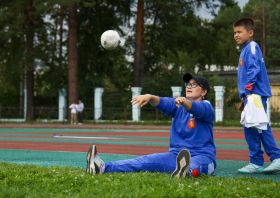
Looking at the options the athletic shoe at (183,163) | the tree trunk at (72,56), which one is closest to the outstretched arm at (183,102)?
the athletic shoe at (183,163)

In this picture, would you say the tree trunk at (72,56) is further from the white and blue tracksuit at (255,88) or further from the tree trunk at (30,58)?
the white and blue tracksuit at (255,88)

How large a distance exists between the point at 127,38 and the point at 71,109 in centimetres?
836

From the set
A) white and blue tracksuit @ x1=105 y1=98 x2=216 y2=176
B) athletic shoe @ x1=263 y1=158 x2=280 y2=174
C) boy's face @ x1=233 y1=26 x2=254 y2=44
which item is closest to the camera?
white and blue tracksuit @ x1=105 y1=98 x2=216 y2=176

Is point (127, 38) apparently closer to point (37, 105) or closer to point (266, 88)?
point (37, 105)

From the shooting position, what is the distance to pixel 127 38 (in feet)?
90.0

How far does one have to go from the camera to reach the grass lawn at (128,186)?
A: 3.32 meters

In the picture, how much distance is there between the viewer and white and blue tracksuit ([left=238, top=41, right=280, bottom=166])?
4.75 m

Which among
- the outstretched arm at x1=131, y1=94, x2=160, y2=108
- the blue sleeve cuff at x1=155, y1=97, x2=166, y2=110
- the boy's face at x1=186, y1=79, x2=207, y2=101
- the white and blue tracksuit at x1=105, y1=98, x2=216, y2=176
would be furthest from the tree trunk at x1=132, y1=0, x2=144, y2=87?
the outstretched arm at x1=131, y1=94, x2=160, y2=108

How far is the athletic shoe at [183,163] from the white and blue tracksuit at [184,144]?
1.02ft

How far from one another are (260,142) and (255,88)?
0.76m

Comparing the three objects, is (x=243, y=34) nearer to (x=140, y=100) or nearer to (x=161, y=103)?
(x=161, y=103)

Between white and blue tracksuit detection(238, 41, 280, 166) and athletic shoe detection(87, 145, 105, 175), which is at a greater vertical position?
white and blue tracksuit detection(238, 41, 280, 166)

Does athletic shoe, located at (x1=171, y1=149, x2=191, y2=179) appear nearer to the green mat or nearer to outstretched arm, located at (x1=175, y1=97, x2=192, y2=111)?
outstretched arm, located at (x1=175, y1=97, x2=192, y2=111)

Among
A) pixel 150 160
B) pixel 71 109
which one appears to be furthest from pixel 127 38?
pixel 150 160
